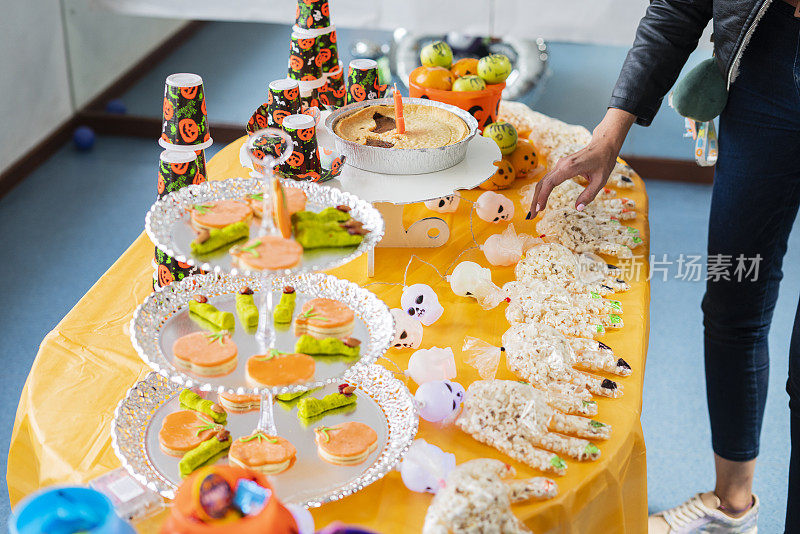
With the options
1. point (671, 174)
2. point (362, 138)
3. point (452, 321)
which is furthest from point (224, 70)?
point (452, 321)

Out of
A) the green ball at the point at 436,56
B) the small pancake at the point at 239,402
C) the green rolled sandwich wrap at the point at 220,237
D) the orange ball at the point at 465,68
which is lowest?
the small pancake at the point at 239,402

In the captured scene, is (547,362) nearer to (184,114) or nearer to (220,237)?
(220,237)

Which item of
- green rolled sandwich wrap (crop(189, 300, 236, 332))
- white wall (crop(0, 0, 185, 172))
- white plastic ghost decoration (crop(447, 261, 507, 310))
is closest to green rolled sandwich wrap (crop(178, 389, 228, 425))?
green rolled sandwich wrap (crop(189, 300, 236, 332))

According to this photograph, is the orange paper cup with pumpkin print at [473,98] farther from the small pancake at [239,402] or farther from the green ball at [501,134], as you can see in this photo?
the small pancake at [239,402]

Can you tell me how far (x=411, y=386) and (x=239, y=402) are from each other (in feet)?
0.83

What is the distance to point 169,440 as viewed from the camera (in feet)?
3.51

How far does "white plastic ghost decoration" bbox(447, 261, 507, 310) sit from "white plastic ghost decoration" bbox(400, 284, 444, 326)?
9cm

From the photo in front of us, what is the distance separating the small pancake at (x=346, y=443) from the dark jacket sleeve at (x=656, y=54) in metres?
0.84

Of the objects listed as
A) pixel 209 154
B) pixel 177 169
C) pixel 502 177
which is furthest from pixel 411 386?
pixel 209 154

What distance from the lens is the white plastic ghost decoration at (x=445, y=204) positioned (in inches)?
66.9

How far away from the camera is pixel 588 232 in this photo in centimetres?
161

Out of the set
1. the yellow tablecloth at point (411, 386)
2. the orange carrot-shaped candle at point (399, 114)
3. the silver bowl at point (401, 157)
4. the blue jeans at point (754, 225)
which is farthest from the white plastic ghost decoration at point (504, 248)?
the blue jeans at point (754, 225)

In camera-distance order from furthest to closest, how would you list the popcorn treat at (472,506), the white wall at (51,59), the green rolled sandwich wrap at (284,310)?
the white wall at (51,59) < the green rolled sandwich wrap at (284,310) < the popcorn treat at (472,506)

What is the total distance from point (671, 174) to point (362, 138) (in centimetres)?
220
